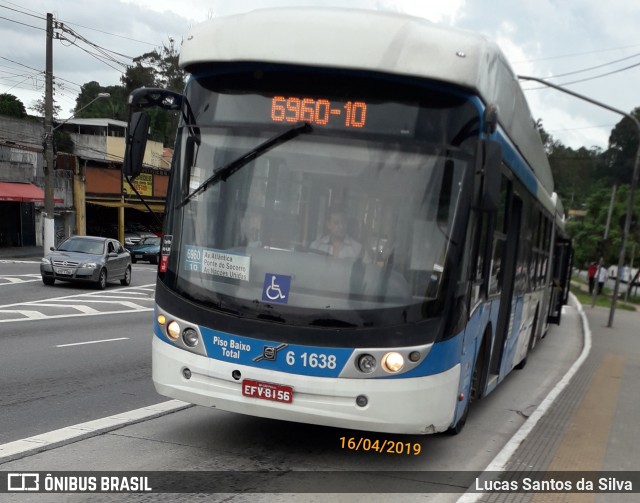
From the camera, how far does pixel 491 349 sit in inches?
328

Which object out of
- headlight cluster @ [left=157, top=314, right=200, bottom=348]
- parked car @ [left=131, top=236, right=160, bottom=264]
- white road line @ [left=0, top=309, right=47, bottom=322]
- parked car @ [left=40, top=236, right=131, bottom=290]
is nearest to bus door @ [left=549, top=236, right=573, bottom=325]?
white road line @ [left=0, top=309, right=47, bottom=322]

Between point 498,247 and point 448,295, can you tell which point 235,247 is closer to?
point 448,295

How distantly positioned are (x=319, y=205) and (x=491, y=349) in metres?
3.37

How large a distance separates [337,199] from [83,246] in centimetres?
1919

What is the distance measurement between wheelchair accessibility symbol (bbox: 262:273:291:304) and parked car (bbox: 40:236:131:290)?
18083 mm

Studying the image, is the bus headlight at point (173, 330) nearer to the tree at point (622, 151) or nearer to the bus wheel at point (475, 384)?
the bus wheel at point (475, 384)

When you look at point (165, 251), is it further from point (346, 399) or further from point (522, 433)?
point (522, 433)

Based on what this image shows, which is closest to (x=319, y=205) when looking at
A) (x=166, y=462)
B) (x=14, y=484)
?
(x=166, y=462)

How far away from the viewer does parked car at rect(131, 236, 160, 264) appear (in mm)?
41969

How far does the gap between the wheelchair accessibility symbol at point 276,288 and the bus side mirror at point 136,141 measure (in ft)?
4.73

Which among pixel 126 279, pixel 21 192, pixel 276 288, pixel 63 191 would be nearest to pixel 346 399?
pixel 276 288

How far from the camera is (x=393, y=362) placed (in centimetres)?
561

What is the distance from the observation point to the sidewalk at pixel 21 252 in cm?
3771

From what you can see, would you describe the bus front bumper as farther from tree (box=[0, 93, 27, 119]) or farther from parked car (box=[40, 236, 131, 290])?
tree (box=[0, 93, 27, 119])
